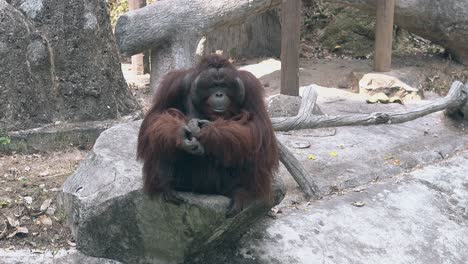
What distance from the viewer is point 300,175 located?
5.19 meters

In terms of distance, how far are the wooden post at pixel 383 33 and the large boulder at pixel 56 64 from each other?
369 cm

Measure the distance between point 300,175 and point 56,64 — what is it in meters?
2.49

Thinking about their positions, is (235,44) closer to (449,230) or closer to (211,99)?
(449,230)

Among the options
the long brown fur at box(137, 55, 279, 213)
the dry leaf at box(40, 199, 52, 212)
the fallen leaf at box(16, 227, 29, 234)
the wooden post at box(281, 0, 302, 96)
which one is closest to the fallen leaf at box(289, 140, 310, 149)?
the wooden post at box(281, 0, 302, 96)

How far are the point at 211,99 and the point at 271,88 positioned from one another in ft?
15.6

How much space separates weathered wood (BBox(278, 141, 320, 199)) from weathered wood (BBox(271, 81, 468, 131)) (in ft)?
1.06

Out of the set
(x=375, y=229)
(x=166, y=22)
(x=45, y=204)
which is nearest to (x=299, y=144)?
(x=375, y=229)

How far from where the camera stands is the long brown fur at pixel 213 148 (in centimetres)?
362

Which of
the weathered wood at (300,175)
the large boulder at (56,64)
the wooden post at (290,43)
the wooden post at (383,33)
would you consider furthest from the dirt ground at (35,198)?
the weathered wood at (300,175)

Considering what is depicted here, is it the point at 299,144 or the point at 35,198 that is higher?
the point at 299,144

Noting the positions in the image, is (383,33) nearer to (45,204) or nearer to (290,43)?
(290,43)

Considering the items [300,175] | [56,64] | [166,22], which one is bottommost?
[300,175]

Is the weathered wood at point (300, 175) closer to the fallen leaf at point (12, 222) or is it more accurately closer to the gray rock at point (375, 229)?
the gray rock at point (375, 229)

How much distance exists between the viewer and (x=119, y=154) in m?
4.48
